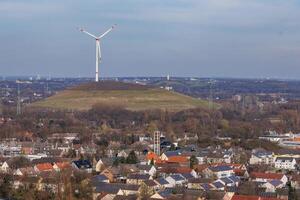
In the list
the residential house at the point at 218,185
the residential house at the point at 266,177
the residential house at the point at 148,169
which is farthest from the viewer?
the residential house at the point at 148,169

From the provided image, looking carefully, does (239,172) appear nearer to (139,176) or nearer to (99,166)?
(139,176)

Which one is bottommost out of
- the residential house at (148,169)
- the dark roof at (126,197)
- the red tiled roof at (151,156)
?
the red tiled roof at (151,156)

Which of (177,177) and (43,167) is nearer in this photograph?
(177,177)

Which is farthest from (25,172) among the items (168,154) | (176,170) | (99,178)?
(168,154)

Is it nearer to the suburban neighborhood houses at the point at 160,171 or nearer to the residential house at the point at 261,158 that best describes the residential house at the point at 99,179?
the suburban neighborhood houses at the point at 160,171

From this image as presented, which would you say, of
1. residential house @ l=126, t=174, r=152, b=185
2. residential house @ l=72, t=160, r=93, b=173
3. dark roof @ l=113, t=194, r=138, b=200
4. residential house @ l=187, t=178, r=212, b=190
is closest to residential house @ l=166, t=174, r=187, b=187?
residential house @ l=187, t=178, r=212, b=190

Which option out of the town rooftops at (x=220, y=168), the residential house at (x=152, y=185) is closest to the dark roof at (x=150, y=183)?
the residential house at (x=152, y=185)

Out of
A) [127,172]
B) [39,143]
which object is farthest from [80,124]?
[127,172]

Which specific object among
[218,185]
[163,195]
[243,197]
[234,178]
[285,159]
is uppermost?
[243,197]

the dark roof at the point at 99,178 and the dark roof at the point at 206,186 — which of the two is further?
the dark roof at the point at 99,178

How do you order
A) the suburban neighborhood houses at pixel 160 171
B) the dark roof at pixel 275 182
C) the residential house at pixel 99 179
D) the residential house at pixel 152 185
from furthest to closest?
the dark roof at pixel 275 182 → the residential house at pixel 99 179 → the residential house at pixel 152 185 → the suburban neighborhood houses at pixel 160 171
